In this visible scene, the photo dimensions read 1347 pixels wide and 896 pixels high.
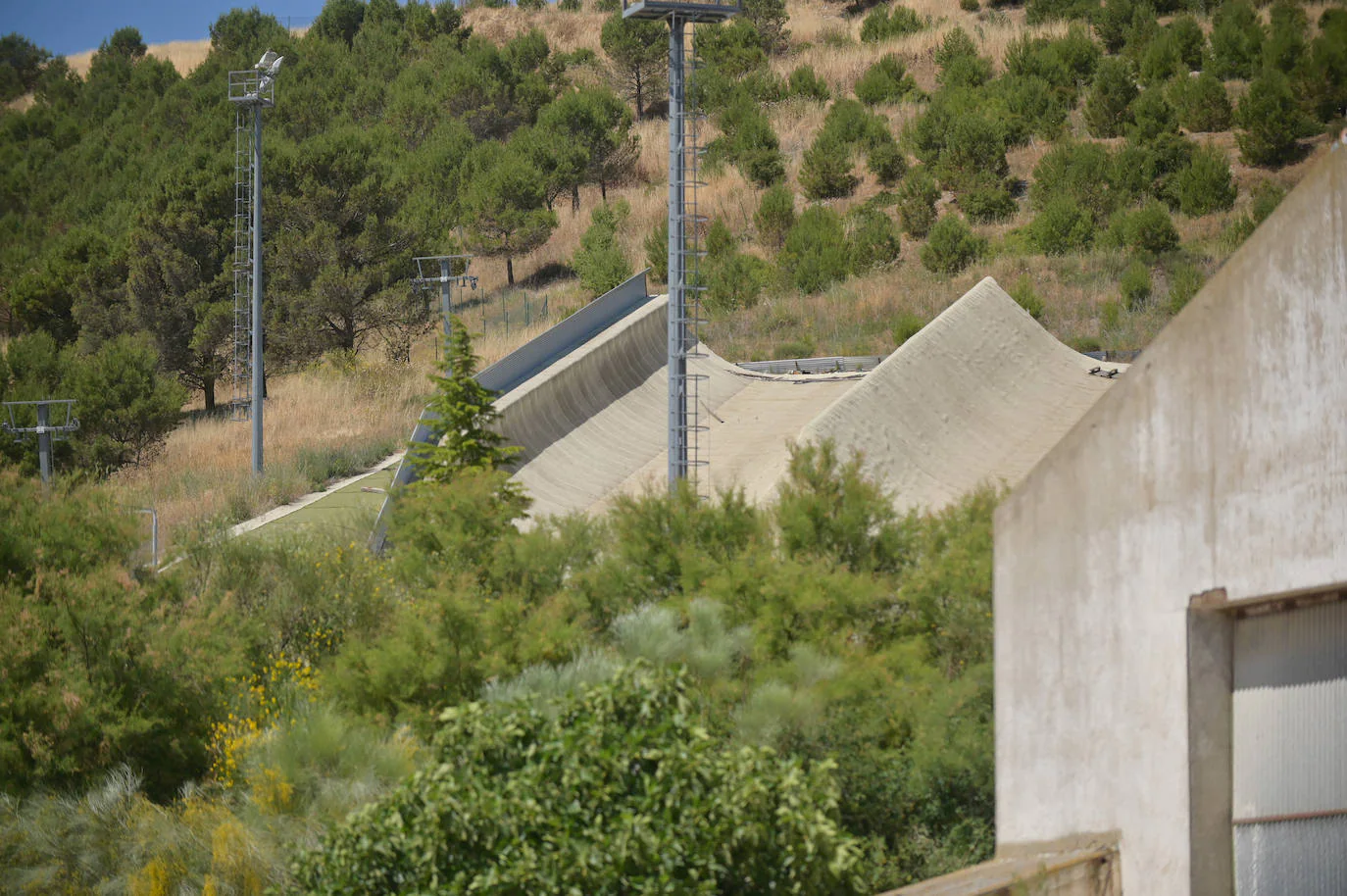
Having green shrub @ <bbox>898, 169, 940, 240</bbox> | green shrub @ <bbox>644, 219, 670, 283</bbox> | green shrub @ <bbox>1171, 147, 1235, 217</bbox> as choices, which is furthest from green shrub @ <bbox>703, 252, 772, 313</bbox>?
green shrub @ <bbox>1171, 147, 1235, 217</bbox>

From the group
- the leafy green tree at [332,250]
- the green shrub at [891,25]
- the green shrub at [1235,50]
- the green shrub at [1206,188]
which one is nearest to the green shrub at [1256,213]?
the green shrub at [1206,188]

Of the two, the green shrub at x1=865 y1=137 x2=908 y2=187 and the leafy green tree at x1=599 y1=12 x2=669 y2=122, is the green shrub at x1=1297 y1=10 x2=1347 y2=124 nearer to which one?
the green shrub at x1=865 y1=137 x2=908 y2=187

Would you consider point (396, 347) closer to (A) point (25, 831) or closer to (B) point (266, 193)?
(B) point (266, 193)

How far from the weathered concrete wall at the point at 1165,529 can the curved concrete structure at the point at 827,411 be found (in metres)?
11.0

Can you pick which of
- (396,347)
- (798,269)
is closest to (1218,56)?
(798,269)

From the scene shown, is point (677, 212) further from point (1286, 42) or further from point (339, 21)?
point (339, 21)

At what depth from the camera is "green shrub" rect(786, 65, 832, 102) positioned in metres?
57.1

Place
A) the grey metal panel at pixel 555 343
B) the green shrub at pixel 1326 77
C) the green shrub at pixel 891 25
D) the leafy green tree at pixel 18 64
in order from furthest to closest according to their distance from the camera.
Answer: the leafy green tree at pixel 18 64, the green shrub at pixel 891 25, the green shrub at pixel 1326 77, the grey metal panel at pixel 555 343

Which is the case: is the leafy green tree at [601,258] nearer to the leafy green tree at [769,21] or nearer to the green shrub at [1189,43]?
the green shrub at [1189,43]

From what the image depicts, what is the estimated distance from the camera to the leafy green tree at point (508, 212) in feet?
156

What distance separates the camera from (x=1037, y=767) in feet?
28.9

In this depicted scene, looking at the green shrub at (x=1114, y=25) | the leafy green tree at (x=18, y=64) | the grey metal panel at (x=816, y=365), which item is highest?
the leafy green tree at (x=18, y=64)

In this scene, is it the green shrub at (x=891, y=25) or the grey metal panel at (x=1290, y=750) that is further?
the green shrub at (x=891, y=25)

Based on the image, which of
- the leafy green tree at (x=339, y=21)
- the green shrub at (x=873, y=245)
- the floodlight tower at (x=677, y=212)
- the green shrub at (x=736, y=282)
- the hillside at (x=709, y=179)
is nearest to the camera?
the floodlight tower at (x=677, y=212)
